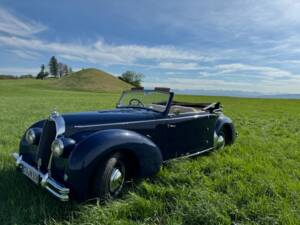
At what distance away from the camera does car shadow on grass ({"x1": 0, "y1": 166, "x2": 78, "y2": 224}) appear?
8.45 ft

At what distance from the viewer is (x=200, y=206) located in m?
2.80

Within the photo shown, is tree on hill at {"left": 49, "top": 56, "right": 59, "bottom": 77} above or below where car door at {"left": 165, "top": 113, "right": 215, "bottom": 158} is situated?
above

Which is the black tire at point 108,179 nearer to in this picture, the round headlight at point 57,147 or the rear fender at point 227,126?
the round headlight at point 57,147

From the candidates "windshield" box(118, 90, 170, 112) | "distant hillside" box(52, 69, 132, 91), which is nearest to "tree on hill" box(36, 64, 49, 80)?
"distant hillside" box(52, 69, 132, 91)

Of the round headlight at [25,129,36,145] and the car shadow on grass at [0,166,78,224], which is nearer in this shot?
the car shadow on grass at [0,166,78,224]

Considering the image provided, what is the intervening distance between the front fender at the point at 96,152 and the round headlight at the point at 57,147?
164 millimetres

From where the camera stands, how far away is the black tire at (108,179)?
2762mm

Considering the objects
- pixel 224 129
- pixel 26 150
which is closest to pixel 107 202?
pixel 26 150

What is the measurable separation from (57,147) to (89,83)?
251ft

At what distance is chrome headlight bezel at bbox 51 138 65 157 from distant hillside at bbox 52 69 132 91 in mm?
66117

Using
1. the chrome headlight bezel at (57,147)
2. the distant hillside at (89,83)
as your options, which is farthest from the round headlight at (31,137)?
the distant hillside at (89,83)

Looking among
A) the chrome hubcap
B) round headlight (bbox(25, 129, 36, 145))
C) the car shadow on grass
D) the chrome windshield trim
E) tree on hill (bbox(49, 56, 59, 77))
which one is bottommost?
the car shadow on grass

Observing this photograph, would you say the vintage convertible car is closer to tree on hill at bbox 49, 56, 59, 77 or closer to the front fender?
the front fender

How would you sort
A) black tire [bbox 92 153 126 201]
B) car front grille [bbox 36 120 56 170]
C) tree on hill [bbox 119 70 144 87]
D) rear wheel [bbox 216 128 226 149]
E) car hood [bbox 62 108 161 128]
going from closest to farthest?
black tire [bbox 92 153 126 201]
car front grille [bbox 36 120 56 170]
car hood [bbox 62 108 161 128]
rear wheel [bbox 216 128 226 149]
tree on hill [bbox 119 70 144 87]
